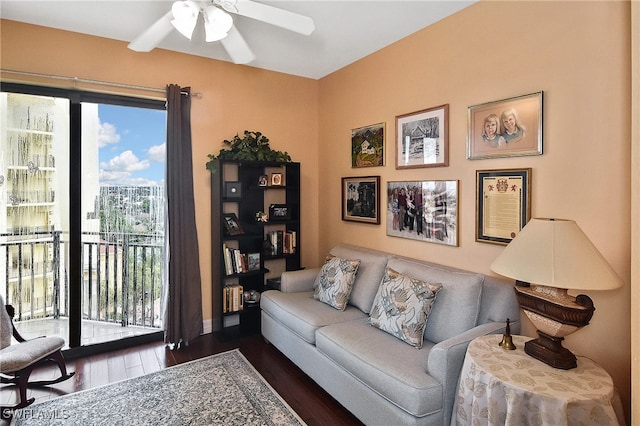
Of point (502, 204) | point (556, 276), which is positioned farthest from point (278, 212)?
point (556, 276)

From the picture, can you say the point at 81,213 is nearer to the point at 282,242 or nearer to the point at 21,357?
the point at 21,357

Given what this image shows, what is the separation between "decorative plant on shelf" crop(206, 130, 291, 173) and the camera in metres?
3.54

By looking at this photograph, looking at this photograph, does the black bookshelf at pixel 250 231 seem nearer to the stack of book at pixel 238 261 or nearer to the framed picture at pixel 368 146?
the stack of book at pixel 238 261

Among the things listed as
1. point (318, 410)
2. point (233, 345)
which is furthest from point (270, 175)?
point (318, 410)

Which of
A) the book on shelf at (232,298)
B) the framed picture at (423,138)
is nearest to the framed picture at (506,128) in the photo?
the framed picture at (423,138)

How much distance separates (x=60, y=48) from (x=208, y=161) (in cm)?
149

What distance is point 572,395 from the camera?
4.59 feet

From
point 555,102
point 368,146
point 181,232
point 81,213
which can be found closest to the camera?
point 555,102

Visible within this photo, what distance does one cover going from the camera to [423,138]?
2.90m

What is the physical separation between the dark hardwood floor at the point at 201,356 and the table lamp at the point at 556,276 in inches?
49.6

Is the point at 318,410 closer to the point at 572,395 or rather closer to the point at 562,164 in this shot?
the point at 572,395

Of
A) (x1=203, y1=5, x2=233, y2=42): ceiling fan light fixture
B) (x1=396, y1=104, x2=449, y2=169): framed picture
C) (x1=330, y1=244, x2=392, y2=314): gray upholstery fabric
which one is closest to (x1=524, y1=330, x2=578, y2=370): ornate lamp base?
(x1=330, y1=244, x2=392, y2=314): gray upholstery fabric

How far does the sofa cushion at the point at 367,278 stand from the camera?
2.91 metres

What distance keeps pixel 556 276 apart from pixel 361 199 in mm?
2167
